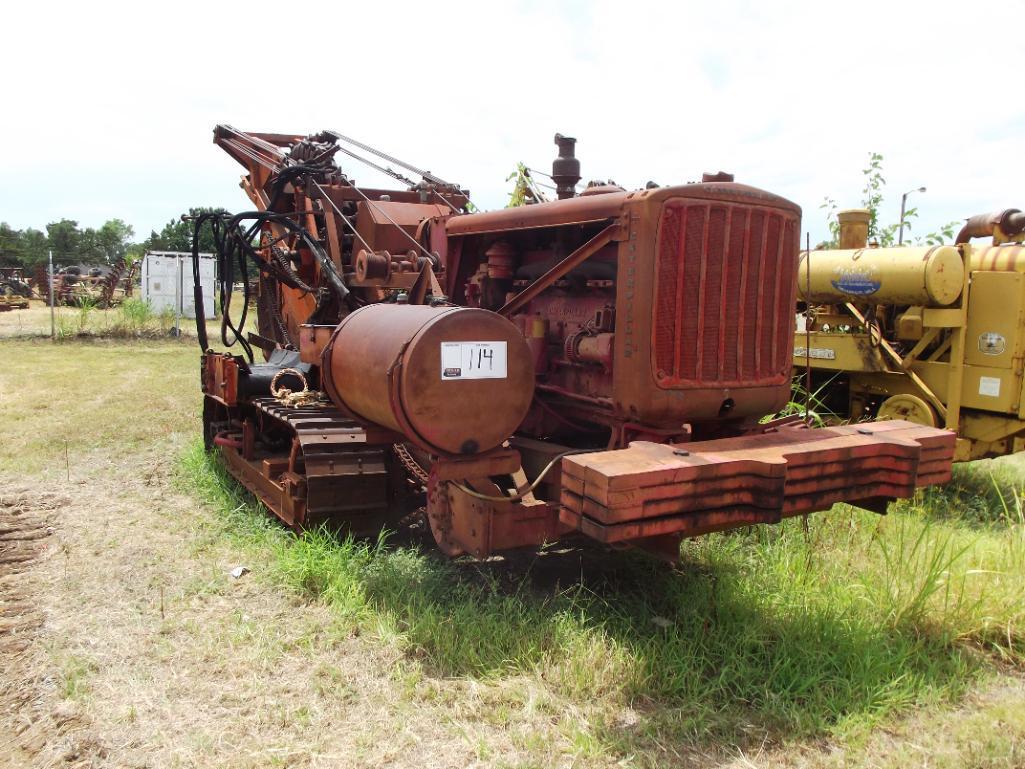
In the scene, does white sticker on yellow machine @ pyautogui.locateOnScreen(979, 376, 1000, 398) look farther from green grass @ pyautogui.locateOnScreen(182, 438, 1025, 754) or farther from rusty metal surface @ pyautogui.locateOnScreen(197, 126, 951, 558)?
rusty metal surface @ pyautogui.locateOnScreen(197, 126, 951, 558)

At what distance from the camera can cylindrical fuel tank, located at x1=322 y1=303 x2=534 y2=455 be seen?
134 inches

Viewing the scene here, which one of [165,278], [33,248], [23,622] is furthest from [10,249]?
[23,622]

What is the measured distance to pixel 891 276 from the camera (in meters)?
6.33

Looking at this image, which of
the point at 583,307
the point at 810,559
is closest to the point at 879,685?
the point at 810,559

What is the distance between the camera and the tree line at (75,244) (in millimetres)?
38084

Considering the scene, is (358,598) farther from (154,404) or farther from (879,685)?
(154,404)

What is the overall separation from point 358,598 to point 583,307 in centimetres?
177

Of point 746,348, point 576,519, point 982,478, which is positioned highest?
point 746,348

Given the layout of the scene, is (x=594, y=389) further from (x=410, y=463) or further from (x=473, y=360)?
(x=410, y=463)

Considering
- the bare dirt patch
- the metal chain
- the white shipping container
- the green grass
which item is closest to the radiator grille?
the green grass

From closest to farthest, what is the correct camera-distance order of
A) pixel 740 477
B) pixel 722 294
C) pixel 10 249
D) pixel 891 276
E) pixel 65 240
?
pixel 740 477 → pixel 722 294 → pixel 891 276 → pixel 10 249 → pixel 65 240

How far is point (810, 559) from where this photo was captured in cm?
445

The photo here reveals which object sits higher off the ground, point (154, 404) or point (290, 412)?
point (290, 412)

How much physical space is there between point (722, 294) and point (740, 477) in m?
0.95
